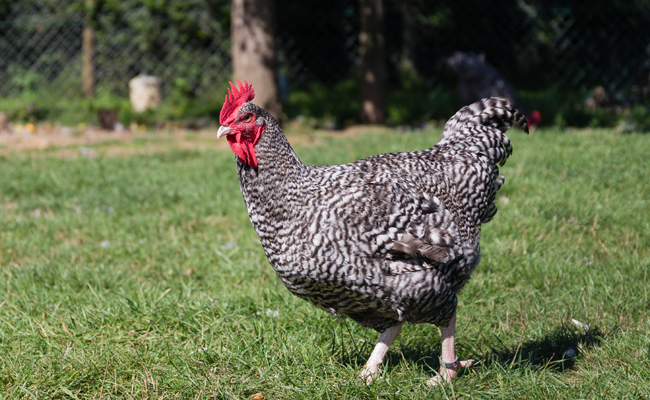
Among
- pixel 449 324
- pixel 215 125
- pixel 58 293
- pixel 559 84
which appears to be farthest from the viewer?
pixel 559 84

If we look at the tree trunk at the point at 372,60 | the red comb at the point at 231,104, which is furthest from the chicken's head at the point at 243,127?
the tree trunk at the point at 372,60

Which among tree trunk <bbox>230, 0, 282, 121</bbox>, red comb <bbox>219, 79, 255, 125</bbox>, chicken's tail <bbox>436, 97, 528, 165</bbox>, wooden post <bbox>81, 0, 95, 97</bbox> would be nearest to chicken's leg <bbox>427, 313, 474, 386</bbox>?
chicken's tail <bbox>436, 97, 528, 165</bbox>

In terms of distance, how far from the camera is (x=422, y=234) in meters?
2.35

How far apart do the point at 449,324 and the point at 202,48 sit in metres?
9.57

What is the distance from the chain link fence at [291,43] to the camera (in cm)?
1012

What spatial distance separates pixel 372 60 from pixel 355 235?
23.0ft

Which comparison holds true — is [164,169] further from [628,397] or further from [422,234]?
[628,397]

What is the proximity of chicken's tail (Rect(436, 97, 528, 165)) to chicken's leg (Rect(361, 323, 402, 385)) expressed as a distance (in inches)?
37.6

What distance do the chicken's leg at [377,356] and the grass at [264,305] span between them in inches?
1.9

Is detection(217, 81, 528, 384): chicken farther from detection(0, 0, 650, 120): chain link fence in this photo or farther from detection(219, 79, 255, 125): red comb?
detection(0, 0, 650, 120): chain link fence

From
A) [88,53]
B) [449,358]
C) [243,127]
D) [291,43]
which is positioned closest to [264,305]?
[449,358]

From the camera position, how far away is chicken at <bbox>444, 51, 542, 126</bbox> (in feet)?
26.0

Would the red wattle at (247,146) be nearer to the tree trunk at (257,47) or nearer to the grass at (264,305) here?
the grass at (264,305)

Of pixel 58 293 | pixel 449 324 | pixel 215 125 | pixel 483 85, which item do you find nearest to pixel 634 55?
pixel 483 85
